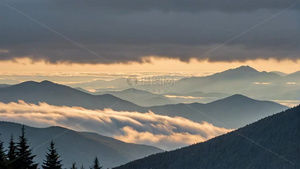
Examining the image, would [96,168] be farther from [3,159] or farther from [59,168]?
[3,159]

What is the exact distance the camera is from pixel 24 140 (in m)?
96.8

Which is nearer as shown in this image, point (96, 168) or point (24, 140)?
point (24, 140)

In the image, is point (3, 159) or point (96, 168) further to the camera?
point (96, 168)

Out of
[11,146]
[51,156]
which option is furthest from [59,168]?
[11,146]

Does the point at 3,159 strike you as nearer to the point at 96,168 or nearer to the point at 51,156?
the point at 51,156

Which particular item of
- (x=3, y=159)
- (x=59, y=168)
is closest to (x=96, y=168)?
(x=59, y=168)

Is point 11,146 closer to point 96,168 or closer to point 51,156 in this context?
point 51,156

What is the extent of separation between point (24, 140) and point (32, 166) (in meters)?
4.14

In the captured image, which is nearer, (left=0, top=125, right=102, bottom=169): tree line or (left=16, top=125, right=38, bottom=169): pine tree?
(left=0, top=125, right=102, bottom=169): tree line

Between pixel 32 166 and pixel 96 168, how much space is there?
17.0 meters

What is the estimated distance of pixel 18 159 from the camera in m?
95.6

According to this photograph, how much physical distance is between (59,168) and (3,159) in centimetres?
838

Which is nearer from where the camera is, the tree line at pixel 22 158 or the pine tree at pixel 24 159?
the tree line at pixel 22 158

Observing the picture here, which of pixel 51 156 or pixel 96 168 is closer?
pixel 51 156
